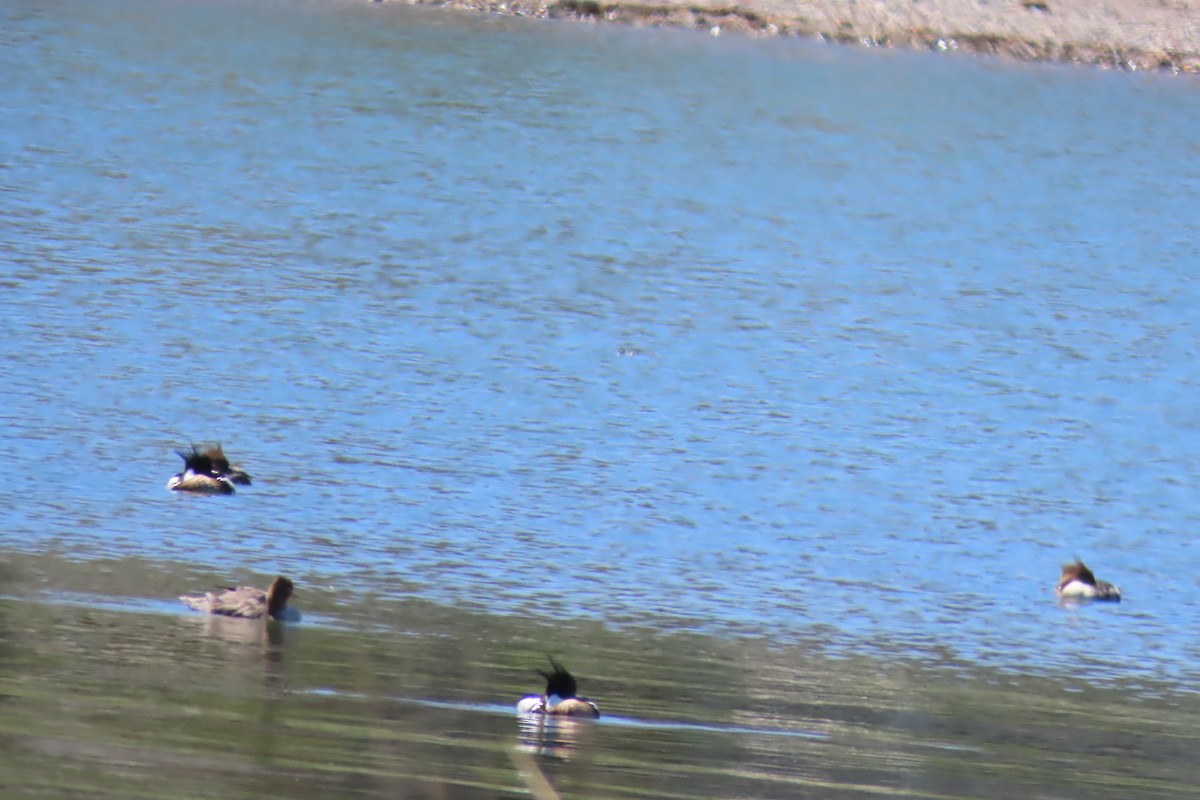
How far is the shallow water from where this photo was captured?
40.2 ft

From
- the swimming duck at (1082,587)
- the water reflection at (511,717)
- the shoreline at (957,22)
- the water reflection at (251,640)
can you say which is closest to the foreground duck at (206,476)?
the water reflection at (511,717)

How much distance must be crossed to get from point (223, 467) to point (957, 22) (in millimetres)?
35510

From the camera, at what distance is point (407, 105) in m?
33.1

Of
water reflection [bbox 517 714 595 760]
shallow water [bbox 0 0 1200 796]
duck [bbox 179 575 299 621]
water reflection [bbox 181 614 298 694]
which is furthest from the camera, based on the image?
shallow water [bbox 0 0 1200 796]

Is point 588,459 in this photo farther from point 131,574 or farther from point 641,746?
point 641,746

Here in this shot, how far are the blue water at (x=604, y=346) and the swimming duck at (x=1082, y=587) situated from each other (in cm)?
14

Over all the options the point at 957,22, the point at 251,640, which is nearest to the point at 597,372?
the point at 251,640

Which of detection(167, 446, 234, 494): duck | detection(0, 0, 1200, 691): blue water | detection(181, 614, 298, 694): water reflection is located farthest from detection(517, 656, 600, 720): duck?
detection(167, 446, 234, 494): duck

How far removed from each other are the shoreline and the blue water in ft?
29.4

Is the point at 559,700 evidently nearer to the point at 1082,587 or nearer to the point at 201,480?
the point at 201,480

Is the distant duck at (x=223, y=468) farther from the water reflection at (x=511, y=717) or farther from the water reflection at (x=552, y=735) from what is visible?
the water reflection at (x=552, y=735)

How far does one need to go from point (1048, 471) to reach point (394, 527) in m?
5.48

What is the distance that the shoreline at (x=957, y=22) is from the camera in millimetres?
45188

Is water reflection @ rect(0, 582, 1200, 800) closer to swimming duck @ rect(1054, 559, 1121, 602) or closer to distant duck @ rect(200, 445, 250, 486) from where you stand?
swimming duck @ rect(1054, 559, 1121, 602)
